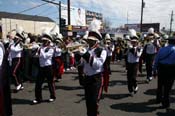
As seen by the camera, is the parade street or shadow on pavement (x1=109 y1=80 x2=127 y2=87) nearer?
the parade street

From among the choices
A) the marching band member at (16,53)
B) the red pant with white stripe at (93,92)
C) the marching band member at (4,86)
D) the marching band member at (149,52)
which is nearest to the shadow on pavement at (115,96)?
the marching band member at (16,53)

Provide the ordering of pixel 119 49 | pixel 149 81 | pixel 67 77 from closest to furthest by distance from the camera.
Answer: pixel 149 81 < pixel 67 77 < pixel 119 49

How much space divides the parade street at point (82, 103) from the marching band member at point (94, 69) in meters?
1.67

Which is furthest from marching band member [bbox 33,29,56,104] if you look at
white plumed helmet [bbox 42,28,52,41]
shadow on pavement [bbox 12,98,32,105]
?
shadow on pavement [bbox 12,98,32,105]

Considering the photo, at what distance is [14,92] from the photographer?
10531 mm

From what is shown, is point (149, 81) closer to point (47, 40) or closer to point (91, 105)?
point (47, 40)

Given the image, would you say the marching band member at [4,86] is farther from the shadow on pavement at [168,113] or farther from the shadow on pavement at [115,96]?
the shadow on pavement at [115,96]

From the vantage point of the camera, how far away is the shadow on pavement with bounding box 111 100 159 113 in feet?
26.8

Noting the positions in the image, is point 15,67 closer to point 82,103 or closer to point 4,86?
point 82,103

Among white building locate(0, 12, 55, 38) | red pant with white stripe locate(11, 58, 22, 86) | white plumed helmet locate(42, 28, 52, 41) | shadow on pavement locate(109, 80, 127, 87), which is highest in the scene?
white building locate(0, 12, 55, 38)

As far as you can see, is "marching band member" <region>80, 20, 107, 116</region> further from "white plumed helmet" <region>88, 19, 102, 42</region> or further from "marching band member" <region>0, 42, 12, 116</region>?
"marching band member" <region>0, 42, 12, 116</region>

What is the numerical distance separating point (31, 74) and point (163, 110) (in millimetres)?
6389

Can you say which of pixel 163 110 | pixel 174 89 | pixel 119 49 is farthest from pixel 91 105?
pixel 119 49

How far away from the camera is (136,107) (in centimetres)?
848
